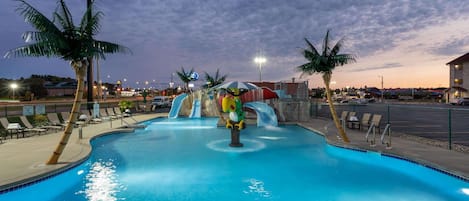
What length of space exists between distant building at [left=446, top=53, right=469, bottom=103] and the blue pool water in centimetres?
5188

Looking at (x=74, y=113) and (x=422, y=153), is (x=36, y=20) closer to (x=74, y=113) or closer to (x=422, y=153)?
(x=74, y=113)

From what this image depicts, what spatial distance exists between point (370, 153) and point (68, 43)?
10.5 m

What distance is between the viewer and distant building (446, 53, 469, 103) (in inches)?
1938

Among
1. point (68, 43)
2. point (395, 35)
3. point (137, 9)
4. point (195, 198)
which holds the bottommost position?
point (195, 198)

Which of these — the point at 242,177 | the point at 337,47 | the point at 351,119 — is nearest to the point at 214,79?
the point at 351,119

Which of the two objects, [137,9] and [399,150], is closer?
[399,150]

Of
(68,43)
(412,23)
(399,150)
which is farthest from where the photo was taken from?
(412,23)

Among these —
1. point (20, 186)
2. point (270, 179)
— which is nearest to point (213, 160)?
point (270, 179)

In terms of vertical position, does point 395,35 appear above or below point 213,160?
above

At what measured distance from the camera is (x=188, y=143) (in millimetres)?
13500

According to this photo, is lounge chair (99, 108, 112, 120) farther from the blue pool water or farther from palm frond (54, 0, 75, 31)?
palm frond (54, 0, 75, 31)

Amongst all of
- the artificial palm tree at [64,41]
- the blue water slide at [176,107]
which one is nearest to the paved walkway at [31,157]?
the artificial palm tree at [64,41]

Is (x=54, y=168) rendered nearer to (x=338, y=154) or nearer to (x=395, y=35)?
(x=338, y=154)

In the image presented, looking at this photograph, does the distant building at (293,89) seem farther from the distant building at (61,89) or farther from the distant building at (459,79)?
the distant building at (61,89)
